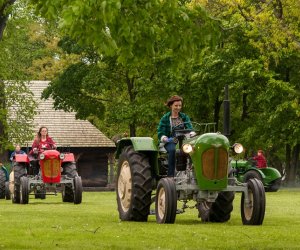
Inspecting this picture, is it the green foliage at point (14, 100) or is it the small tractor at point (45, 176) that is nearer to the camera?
the small tractor at point (45, 176)

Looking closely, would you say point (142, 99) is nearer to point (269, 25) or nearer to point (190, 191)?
point (269, 25)

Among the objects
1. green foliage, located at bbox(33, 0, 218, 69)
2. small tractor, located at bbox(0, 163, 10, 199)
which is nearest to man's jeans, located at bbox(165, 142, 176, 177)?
green foliage, located at bbox(33, 0, 218, 69)

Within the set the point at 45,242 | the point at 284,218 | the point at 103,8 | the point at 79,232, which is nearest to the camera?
the point at 103,8

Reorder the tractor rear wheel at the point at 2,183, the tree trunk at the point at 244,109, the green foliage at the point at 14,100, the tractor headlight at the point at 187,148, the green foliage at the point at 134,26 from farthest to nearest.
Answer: the tree trunk at the point at 244,109, the green foliage at the point at 14,100, the tractor rear wheel at the point at 2,183, the tractor headlight at the point at 187,148, the green foliage at the point at 134,26

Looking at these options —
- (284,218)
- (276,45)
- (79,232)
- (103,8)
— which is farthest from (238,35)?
(103,8)

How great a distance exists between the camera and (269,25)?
44.3m

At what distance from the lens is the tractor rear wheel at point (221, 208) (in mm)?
18375

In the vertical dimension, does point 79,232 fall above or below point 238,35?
below

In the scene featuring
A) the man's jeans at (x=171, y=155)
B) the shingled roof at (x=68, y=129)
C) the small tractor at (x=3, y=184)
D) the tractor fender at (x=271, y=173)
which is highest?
the shingled roof at (x=68, y=129)

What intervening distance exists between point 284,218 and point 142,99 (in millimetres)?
38474

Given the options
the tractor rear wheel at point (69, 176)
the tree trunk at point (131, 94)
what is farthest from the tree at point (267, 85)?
the tractor rear wheel at point (69, 176)

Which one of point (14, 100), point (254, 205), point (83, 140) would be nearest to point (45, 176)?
point (254, 205)

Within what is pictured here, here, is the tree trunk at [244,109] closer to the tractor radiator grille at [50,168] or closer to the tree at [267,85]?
the tree at [267,85]

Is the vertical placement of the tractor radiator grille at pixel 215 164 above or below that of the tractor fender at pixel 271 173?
above
